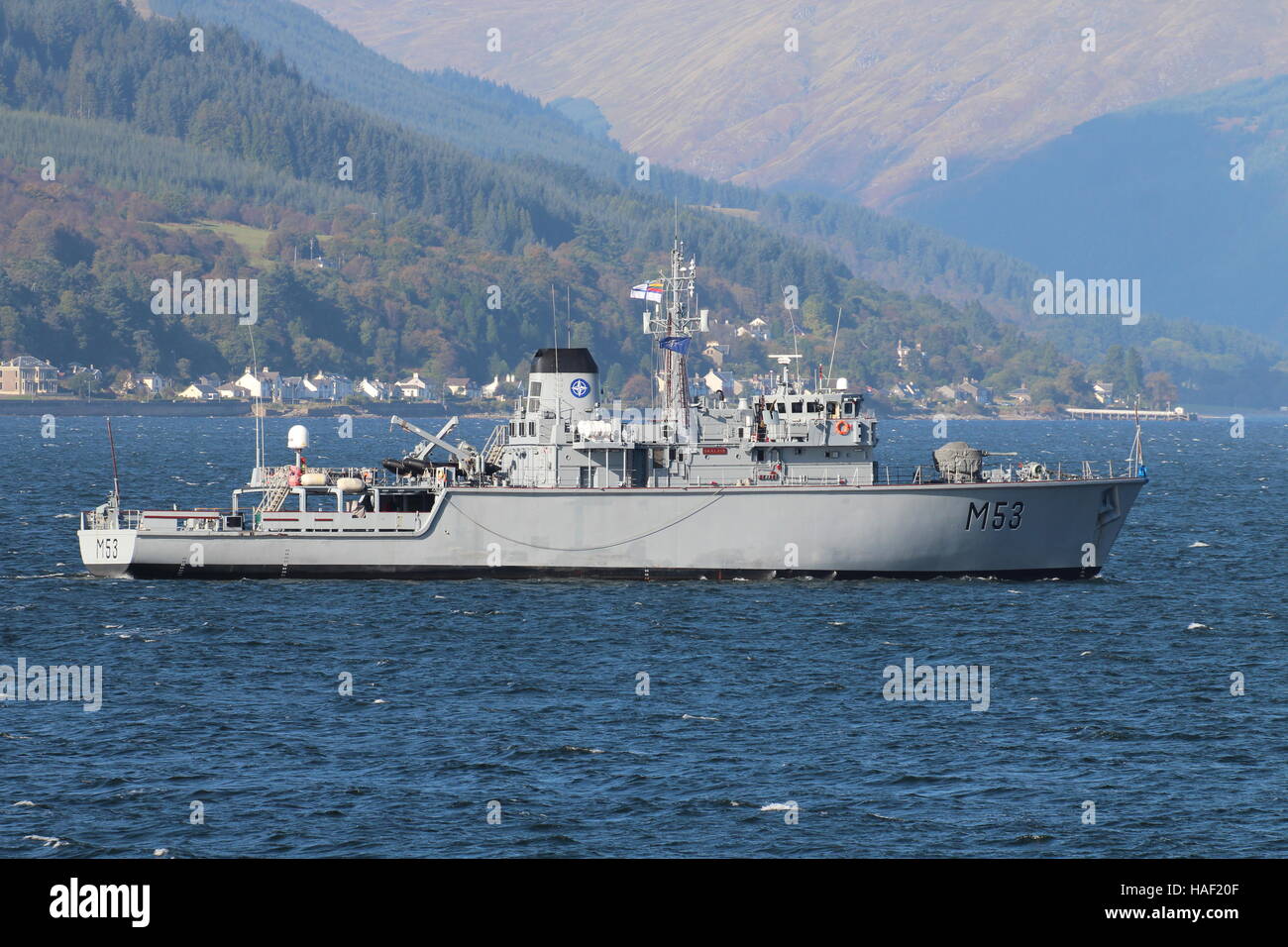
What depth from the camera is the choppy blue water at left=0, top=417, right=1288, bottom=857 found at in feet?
89.1

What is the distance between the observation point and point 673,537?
170ft

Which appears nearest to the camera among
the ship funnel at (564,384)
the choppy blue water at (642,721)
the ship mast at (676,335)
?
the choppy blue water at (642,721)

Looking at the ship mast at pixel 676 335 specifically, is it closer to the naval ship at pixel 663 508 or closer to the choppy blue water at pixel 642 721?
the naval ship at pixel 663 508

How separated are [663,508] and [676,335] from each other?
6631mm

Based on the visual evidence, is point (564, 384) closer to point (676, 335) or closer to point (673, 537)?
point (676, 335)

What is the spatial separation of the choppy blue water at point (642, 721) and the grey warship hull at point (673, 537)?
0.82m

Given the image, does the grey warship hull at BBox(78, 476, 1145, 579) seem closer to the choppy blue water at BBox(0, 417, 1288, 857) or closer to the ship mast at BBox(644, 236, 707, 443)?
the choppy blue water at BBox(0, 417, 1288, 857)

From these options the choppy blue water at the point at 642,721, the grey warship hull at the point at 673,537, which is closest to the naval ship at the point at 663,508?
the grey warship hull at the point at 673,537

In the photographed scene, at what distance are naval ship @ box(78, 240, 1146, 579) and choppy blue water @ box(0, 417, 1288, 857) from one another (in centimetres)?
98

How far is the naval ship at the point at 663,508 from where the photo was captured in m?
51.1

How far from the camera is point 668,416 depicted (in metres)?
53.8

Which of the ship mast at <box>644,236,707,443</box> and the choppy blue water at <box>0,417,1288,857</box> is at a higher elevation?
the ship mast at <box>644,236,707,443</box>

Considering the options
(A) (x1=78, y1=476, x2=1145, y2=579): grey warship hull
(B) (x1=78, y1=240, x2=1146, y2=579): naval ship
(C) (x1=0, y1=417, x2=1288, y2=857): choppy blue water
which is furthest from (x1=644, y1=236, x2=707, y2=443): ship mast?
(C) (x1=0, y1=417, x2=1288, y2=857): choppy blue water
